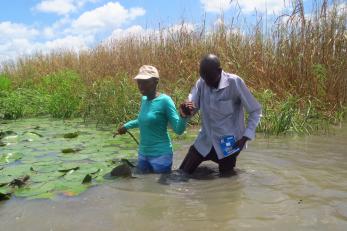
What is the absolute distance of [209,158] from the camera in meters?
4.14

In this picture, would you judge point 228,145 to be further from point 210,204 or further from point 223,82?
point 210,204

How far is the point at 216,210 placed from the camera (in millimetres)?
3107

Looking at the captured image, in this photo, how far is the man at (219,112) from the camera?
3.82 meters

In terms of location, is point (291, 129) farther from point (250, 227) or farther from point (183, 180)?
point (250, 227)

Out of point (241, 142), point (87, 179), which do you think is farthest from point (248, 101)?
point (87, 179)

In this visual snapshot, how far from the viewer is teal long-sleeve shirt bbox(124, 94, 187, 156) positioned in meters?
3.94

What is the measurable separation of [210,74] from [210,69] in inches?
1.8

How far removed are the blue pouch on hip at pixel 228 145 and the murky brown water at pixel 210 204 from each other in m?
0.24

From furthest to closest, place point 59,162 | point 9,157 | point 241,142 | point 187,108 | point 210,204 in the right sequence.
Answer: point 9,157
point 59,162
point 241,142
point 187,108
point 210,204

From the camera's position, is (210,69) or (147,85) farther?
(147,85)

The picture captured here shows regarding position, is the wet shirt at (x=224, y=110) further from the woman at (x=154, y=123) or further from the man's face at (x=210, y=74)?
the woman at (x=154, y=123)

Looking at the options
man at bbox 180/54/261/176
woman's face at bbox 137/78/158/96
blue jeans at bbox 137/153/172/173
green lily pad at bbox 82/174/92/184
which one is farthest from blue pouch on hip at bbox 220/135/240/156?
green lily pad at bbox 82/174/92/184

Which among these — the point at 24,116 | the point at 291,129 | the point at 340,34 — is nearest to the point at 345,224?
the point at 291,129

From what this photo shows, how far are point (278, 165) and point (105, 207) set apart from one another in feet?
6.38
